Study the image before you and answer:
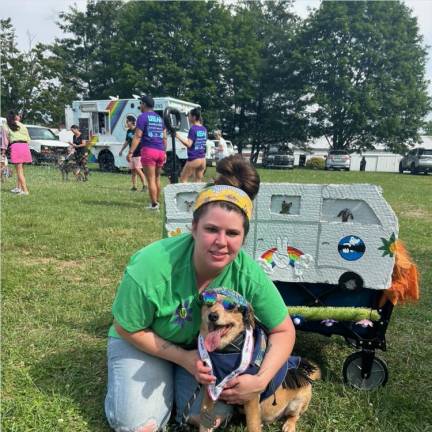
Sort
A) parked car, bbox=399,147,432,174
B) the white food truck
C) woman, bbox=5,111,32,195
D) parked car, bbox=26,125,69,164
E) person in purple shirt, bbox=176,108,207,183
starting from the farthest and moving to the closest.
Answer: parked car, bbox=399,147,432,174 → parked car, bbox=26,125,69,164 → the white food truck → woman, bbox=5,111,32,195 → person in purple shirt, bbox=176,108,207,183

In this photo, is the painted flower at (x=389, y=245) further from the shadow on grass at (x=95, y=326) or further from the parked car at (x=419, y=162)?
the parked car at (x=419, y=162)

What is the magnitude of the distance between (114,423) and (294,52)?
39.6 m

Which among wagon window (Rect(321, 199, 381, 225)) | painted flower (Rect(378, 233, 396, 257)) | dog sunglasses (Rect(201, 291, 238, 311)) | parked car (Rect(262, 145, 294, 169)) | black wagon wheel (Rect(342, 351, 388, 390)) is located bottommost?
parked car (Rect(262, 145, 294, 169))

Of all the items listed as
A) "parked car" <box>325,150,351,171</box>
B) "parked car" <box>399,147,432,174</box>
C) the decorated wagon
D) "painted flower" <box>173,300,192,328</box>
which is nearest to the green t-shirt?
"painted flower" <box>173,300,192,328</box>

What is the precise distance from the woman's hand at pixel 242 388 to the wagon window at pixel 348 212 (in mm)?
997

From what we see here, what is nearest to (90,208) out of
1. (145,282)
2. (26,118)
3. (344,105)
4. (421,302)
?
(421,302)

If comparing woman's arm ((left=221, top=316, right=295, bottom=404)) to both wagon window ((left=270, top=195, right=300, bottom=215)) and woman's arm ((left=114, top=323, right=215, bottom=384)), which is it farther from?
wagon window ((left=270, top=195, right=300, bottom=215))

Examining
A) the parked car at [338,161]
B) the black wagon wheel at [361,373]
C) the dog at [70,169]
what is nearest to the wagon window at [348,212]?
the black wagon wheel at [361,373]

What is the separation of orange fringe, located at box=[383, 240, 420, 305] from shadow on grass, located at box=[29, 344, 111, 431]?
1661 mm

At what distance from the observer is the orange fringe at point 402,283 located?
2.49m

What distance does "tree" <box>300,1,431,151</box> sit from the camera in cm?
3678

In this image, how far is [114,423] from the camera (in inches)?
87.7

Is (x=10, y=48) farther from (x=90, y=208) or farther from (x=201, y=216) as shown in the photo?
(x=201, y=216)

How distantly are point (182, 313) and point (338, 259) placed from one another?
0.95m
